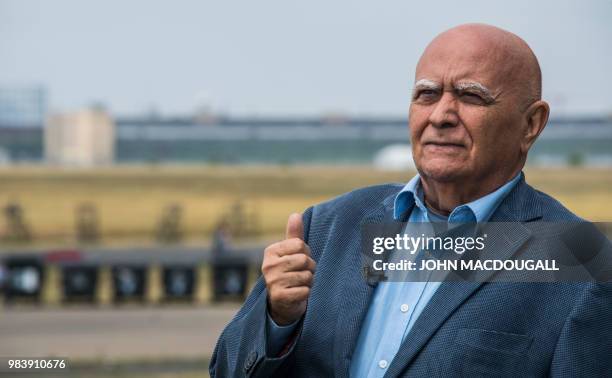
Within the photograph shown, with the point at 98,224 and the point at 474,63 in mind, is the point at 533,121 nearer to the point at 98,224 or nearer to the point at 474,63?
the point at 474,63

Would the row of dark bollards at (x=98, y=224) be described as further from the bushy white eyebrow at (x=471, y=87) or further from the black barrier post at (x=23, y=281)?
the bushy white eyebrow at (x=471, y=87)

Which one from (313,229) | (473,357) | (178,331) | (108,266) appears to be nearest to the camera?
(473,357)

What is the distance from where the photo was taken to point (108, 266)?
92.3ft

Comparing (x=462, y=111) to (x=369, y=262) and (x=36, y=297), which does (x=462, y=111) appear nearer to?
(x=369, y=262)

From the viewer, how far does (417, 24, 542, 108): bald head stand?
2912mm

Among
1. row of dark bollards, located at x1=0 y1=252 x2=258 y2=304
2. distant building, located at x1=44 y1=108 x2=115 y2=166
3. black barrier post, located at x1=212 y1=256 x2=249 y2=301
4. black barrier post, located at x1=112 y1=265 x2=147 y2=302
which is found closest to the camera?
row of dark bollards, located at x1=0 y1=252 x2=258 y2=304

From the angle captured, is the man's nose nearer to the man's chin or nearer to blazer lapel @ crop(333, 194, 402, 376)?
the man's chin

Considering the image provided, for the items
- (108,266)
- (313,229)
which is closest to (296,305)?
(313,229)

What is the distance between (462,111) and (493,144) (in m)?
0.10

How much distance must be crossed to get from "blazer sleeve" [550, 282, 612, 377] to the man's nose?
0.49m

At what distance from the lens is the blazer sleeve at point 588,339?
9.05 feet

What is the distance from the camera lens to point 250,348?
2.99m

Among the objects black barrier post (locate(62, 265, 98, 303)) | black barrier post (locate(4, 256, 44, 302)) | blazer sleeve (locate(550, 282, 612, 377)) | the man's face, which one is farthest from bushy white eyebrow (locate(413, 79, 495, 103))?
black barrier post (locate(4, 256, 44, 302))

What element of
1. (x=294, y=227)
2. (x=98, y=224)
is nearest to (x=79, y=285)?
(x=294, y=227)
